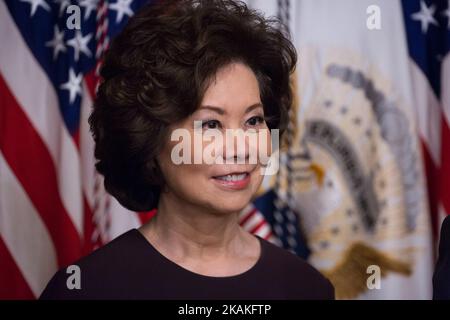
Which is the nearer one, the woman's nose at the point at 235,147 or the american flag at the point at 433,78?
the woman's nose at the point at 235,147

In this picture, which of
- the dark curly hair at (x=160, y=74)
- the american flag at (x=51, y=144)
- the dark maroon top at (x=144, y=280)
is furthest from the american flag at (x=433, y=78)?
the dark maroon top at (x=144, y=280)

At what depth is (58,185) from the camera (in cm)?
226

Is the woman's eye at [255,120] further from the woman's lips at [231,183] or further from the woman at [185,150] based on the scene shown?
the woman's lips at [231,183]

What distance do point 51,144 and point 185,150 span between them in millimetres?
905

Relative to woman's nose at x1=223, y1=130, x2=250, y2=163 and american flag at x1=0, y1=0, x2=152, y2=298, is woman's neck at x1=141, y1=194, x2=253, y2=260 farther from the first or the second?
american flag at x1=0, y1=0, x2=152, y2=298

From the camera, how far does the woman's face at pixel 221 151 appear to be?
1.46 metres

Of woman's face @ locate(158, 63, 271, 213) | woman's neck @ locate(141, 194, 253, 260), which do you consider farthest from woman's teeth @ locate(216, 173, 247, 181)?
woman's neck @ locate(141, 194, 253, 260)

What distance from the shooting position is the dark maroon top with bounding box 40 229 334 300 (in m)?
1.52

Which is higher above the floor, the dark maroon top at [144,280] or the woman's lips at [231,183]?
the woman's lips at [231,183]

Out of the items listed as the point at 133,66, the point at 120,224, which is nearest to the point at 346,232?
the point at 120,224

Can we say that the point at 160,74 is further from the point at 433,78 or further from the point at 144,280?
the point at 433,78

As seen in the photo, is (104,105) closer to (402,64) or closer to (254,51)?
(254,51)

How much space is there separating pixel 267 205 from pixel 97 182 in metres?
0.52

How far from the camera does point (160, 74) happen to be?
1.48 m
